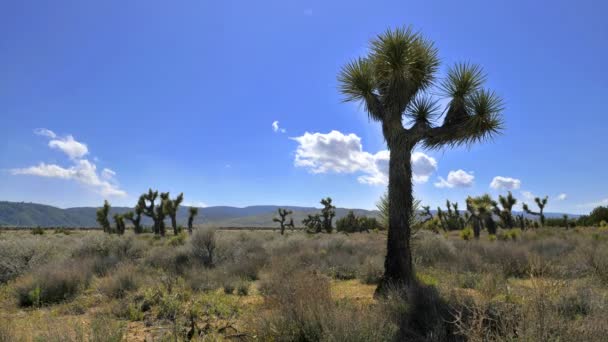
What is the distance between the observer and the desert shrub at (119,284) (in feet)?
30.8

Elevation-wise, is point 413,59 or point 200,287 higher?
point 413,59

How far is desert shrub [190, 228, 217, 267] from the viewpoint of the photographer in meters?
15.2

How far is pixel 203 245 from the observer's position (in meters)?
15.5

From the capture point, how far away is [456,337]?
5.33 metres

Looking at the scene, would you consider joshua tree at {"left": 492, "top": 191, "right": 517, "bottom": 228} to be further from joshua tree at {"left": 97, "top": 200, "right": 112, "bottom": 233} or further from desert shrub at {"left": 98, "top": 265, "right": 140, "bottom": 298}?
joshua tree at {"left": 97, "top": 200, "right": 112, "bottom": 233}

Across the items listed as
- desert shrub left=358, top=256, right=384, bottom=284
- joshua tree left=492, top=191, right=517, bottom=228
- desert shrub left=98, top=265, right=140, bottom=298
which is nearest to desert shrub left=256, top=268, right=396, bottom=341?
desert shrub left=98, top=265, right=140, bottom=298

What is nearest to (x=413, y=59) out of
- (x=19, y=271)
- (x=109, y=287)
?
(x=109, y=287)

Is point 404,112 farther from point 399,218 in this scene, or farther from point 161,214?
point 161,214

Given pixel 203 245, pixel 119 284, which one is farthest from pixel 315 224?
pixel 119 284

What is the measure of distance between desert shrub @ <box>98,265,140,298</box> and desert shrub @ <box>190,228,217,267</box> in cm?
495

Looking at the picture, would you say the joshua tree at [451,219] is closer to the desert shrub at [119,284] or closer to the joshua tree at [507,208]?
the joshua tree at [507,208]

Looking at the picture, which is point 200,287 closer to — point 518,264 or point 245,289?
point 245,289

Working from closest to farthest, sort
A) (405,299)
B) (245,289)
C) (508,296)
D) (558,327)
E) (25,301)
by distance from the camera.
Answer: (558,327) → (508,296) → (405,299) → (25,301) → (245,289)

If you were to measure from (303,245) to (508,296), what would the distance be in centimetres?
1359
